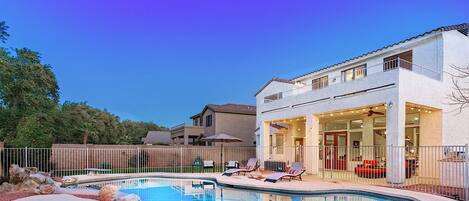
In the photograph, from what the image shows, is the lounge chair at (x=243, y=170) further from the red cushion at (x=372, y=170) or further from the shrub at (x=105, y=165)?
the shrub at (x=105, y=165)

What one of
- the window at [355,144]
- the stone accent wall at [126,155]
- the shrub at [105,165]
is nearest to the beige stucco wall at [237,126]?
the stone accent wall at [126,155]

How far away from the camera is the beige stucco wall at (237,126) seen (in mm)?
36281

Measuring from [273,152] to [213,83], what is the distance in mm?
48975

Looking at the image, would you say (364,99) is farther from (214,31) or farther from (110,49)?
(110,49)

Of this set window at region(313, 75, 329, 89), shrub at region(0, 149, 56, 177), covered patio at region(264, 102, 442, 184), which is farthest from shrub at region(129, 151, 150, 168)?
window at region(313, 75, 329, 89)

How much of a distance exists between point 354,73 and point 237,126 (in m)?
17.6

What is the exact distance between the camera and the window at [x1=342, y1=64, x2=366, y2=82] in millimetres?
21134

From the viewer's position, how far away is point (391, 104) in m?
15.2

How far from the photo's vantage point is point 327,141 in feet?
81.3

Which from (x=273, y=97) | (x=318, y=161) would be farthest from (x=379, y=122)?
(x=273, y=97)

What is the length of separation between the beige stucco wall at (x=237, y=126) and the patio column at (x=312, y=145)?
16679mm

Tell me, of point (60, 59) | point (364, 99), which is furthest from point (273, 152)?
point (60, 59)

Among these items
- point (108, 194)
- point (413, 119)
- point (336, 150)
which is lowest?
point (108, 194)

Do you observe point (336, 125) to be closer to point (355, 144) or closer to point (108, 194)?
point (355, 144)
